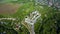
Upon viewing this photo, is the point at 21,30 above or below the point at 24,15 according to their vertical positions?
below

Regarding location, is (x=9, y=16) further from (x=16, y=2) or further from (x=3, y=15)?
(x=16, y=2)

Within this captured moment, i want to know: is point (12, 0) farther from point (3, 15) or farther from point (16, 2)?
point (3, 15)

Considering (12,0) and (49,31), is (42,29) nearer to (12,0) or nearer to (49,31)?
(49,31)

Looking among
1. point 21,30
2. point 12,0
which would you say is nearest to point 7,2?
point 12,0

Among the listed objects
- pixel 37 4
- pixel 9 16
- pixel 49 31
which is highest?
pixel 37 4

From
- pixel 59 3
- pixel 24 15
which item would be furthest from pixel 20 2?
pixel 59 3

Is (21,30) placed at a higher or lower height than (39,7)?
lower

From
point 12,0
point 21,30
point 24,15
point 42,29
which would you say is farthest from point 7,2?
point 42,29

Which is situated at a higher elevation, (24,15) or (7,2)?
(7,2)
